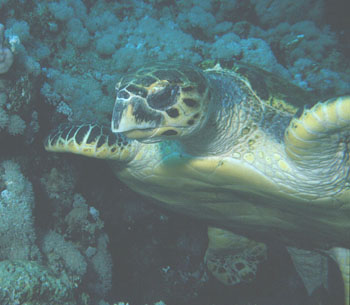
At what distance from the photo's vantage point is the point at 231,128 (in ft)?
5.49

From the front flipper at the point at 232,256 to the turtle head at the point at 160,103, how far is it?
5.69 feet

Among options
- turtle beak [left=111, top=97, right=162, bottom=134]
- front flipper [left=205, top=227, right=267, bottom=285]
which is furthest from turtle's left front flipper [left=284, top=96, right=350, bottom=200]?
front flipper [left=205, top=227, right=267, bottom=285]

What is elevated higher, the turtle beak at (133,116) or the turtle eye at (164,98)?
the turtle eye at (164,98)

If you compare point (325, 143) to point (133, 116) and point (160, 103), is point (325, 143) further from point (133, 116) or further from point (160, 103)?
point (133, 116)

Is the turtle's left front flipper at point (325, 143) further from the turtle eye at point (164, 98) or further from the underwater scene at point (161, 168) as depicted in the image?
the turtle eye at point (164, 98)

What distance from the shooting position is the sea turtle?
127cm

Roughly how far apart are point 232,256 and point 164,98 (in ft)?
7.52

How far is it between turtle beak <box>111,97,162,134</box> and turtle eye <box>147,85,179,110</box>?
34 millimetres

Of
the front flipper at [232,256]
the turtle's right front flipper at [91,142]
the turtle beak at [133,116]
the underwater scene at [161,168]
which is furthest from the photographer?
the front flipper at [232,256]

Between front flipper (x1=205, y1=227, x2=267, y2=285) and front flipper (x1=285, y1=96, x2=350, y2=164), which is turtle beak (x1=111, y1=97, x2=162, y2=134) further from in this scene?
front flipper (x1=205, y1=227, x2=267, y2=285)

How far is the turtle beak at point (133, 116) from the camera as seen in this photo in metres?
1.18

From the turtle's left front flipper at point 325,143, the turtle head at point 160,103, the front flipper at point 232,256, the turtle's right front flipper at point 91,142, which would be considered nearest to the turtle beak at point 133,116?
the turtle head at point 160,103

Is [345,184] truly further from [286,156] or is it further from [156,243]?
[156,243]

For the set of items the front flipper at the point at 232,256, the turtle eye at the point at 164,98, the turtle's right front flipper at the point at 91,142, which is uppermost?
the turtle eye at the point at 164,98
